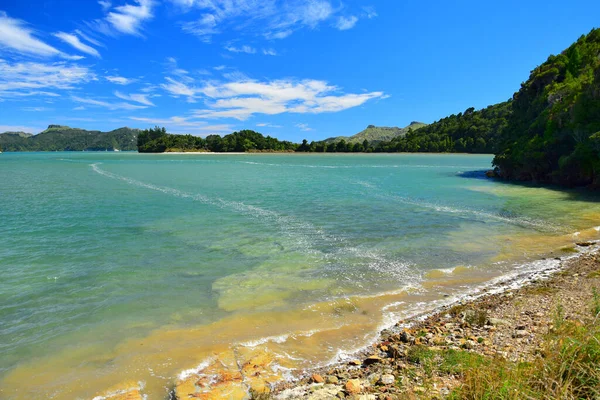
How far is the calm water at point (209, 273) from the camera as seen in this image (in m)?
7.61

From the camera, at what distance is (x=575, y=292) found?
9273 millimetres

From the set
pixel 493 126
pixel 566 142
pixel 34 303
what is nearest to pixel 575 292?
pixel 34 303

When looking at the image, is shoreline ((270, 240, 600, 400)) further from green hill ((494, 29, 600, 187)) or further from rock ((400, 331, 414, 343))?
green hill ((494, 29, 600, 187))

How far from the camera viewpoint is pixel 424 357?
20.3 ft

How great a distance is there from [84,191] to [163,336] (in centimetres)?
3285

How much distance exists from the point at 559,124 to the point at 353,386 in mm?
45305

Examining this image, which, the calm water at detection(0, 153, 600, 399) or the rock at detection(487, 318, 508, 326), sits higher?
the rock at detection(487, 318, 508, 326)

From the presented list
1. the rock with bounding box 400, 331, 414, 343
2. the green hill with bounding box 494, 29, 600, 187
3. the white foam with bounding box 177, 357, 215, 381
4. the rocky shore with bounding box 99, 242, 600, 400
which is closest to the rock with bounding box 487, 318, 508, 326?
the rocky shore with bounding box 99, 242, 600, 400

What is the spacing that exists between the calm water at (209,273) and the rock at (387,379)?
166cm

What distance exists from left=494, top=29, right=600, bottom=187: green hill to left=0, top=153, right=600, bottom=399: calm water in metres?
11.9

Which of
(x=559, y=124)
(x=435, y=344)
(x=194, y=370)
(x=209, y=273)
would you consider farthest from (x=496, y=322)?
(x=559, y=124)

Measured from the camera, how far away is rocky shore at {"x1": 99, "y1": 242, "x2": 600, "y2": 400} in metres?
5.41

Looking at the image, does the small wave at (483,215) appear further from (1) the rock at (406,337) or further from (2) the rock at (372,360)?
(2) the rock at (372,360)

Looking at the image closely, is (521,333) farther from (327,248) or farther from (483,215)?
(483,215)
